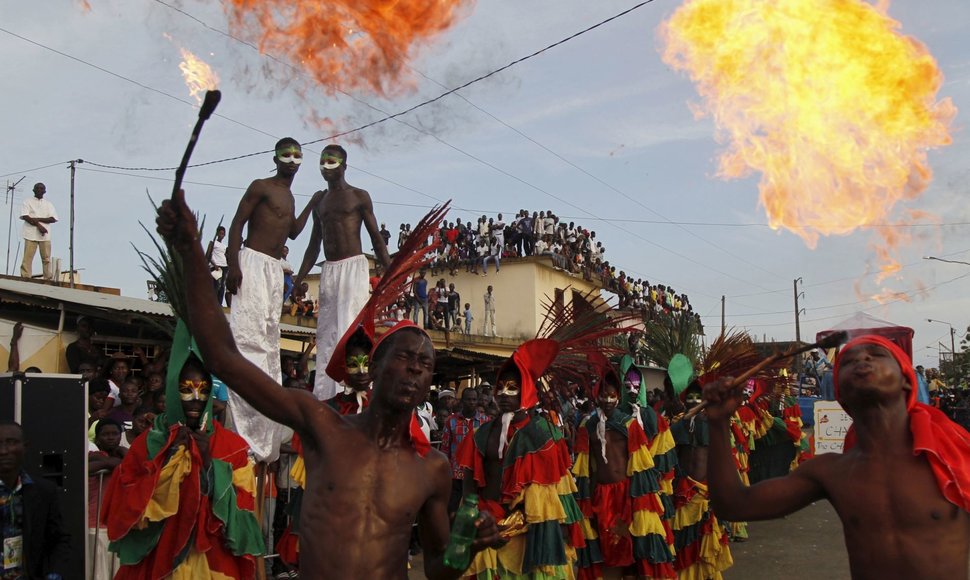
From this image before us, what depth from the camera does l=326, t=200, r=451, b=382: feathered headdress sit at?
494cm

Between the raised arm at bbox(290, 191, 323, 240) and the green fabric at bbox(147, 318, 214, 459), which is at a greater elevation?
the raised arm at bbox(290, 191, 323, 240)

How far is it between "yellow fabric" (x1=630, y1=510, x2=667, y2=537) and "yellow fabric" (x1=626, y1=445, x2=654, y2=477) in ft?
1.23

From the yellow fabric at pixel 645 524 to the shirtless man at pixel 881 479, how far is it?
4425mm

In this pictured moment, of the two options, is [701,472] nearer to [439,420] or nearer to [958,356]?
[439,420]

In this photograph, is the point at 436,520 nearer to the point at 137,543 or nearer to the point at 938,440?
the point at 938,440

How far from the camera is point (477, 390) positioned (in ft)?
44.6

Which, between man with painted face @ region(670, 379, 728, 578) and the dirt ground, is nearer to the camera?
man with painted face @ region(670, 379, 728, 578)

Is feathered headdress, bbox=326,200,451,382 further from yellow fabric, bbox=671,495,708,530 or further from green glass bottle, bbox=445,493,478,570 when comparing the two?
yellow fabric, bbox=671,495,708,530

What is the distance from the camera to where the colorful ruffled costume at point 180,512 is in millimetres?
5047

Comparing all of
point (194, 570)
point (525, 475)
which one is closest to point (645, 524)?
point (525, 475)

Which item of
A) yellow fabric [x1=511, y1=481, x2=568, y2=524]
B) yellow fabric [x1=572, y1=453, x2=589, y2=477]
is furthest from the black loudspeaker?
yellow fabric [x1=572, y1=453, x2=589, y2=477]

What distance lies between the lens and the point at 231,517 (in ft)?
17.1

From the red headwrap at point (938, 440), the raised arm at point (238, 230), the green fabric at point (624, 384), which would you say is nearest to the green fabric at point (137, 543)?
the raised arm at point (238, 230)

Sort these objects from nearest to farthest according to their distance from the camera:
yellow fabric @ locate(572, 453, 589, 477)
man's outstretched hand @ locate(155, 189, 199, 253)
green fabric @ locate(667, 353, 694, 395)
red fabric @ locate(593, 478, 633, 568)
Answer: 1. man's outstretched hand @ locate(155, 189, 199, 253)
2. red fabric @ locate(593, 478, 633, 568)
3. yellow fabric @ locate(572, 453, 589, 477)
4. green fabric @ locate(667, 353, 694, 395)
